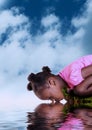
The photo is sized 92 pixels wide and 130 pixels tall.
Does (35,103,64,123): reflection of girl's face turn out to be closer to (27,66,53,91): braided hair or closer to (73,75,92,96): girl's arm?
(73,75,92,96): girl's arm

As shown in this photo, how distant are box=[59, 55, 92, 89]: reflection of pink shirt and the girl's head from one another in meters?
0.13

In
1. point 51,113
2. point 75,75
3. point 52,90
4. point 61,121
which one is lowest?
point 61,121

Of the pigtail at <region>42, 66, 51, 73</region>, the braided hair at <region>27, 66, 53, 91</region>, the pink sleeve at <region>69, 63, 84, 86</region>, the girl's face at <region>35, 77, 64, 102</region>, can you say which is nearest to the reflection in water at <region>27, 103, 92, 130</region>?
the pink sleeve at <region>69, 63, 84, 86</region>

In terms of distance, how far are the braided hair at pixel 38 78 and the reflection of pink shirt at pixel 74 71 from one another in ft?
0.84

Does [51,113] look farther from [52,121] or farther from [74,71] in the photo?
[74,71]

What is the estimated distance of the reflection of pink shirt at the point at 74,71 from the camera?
536cm

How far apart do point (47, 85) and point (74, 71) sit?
0.48 meters

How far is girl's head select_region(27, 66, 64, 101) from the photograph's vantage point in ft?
18.2

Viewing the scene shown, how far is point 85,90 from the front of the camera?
4977mm

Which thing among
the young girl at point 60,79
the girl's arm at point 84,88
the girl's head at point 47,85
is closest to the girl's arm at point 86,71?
the young girl at point 60,79

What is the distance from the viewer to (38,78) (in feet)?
18.7

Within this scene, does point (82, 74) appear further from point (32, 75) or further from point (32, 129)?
point (32, 129)

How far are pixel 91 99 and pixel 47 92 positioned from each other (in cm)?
69

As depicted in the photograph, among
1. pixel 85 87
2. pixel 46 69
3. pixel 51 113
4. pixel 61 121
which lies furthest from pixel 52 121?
pixel 46 69
